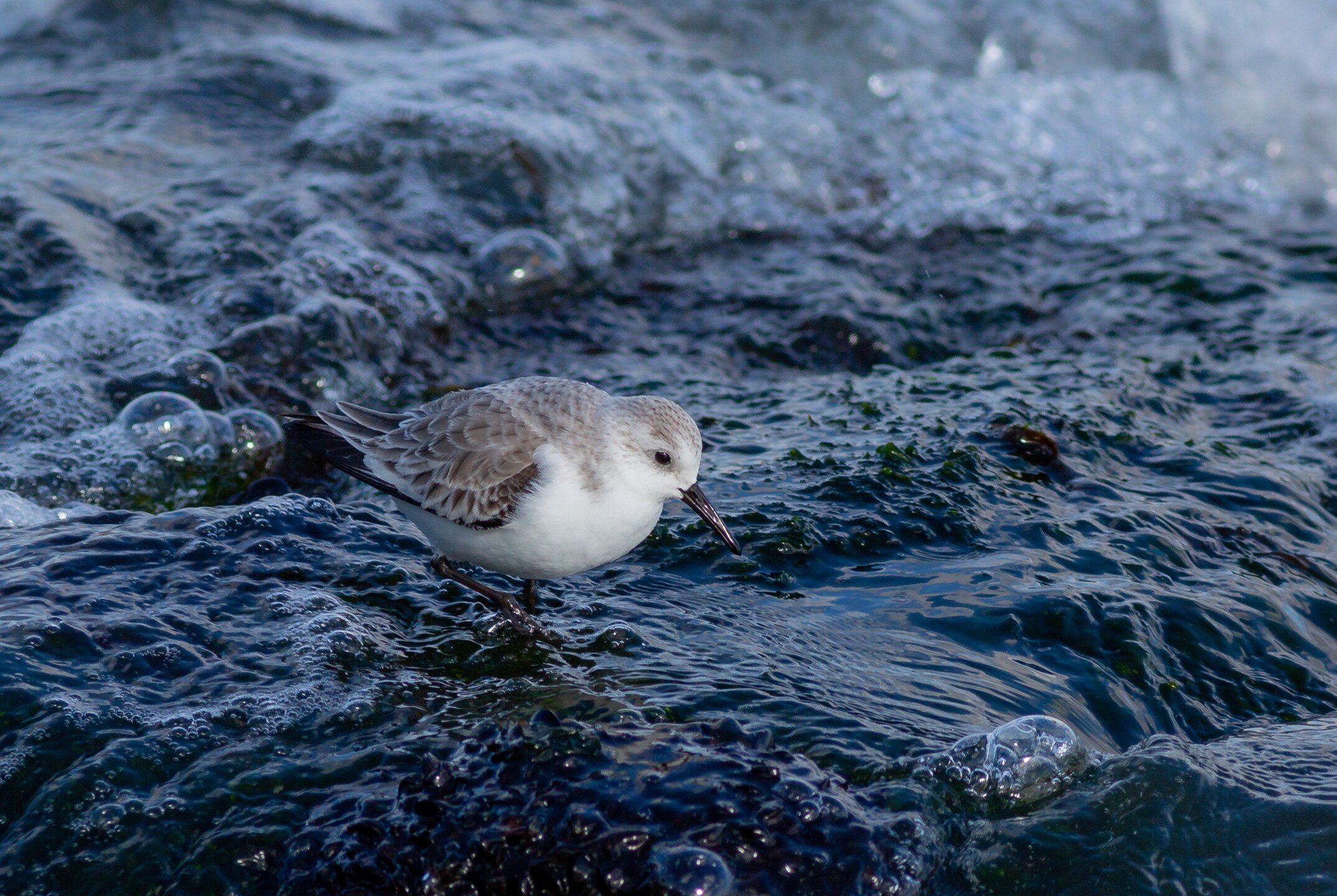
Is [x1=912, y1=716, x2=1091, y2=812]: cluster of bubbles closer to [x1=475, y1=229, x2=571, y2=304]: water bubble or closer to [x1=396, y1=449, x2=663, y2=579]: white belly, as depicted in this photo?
[x1=396, y1=449, x2=663, y2=579]: white belly

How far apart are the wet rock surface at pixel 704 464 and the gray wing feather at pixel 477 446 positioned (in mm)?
512

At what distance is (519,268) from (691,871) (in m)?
6.00

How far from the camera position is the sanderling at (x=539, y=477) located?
4.48 meters

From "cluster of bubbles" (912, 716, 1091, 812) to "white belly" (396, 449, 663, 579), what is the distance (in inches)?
55.2

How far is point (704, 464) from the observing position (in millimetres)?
6176

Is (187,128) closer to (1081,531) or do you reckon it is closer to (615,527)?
(615,527)

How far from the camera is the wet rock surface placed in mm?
3660

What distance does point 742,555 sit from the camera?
5328mm

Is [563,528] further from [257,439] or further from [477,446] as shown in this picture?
[257,439]

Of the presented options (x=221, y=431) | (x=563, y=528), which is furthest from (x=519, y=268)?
(x=563, y=528)

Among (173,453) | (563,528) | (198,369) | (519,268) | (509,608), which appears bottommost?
(173,453)

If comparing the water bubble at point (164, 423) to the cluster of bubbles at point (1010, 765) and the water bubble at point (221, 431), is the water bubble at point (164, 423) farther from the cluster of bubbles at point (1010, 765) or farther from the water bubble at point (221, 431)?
the cluster of bubbles at point (1010, 765)

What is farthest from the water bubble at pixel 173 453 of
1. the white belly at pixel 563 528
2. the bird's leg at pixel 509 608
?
the white belly at pixel 563 528

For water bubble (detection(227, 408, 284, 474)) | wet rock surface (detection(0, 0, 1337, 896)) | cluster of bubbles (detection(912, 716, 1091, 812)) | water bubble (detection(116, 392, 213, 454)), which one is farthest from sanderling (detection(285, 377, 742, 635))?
water bubble (detection(116, 392, 213, 454))
